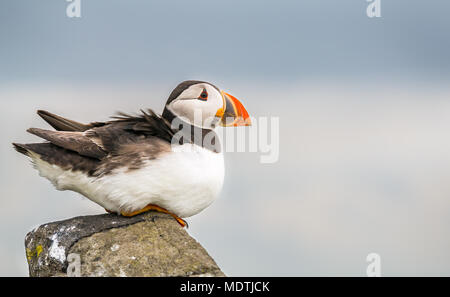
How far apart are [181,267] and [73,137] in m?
1.74

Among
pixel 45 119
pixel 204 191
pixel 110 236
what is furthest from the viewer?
pixel 45 119

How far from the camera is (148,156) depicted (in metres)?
5.12

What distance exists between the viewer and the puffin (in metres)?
5.11

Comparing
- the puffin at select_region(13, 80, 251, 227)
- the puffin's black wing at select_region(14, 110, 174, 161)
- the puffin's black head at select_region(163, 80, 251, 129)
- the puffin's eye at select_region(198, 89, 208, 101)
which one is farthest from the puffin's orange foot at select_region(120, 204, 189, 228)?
the puffin's eye at select_region(198, 89, 208, 101)

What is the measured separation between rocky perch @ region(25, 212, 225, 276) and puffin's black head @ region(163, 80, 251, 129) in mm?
1076

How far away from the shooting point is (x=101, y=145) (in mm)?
5211

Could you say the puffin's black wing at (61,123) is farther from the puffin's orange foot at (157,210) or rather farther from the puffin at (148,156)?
the puffin's orange foot at (157,210)

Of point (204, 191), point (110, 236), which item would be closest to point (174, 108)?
point (204, 191)

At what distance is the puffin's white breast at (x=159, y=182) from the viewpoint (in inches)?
200

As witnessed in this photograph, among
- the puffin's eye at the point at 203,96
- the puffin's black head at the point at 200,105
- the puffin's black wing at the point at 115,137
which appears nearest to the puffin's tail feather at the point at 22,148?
the puffin's black wing at the point at 115,137

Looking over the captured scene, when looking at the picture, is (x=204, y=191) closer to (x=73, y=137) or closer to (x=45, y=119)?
(x=73, y=137)

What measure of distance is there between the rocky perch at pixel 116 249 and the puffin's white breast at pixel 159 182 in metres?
0.20

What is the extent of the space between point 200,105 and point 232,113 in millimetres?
417

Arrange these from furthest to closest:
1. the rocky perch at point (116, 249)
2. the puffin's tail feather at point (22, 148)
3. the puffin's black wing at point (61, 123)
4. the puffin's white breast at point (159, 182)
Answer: the puffin's black wing at point (61, 123) < the puffin's tail feather at point (22, 148) < the puffin's white breast at point (159, 182) < the rocky perch at point (116, 249)
